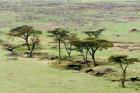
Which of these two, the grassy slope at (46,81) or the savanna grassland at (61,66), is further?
the savanna grassland at (61,66)

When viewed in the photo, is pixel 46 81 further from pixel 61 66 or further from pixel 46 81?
pixel 61 66

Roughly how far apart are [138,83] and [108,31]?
1869 inches

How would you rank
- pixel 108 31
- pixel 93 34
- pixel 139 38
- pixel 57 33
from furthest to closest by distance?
pixel 108 31
pixel 139 38
pixel 93 34
pixel 57 33

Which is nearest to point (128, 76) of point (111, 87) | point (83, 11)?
point (111, 87)

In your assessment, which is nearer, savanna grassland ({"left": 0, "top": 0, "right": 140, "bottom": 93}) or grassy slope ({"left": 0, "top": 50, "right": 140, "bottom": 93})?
grassy slope ({"left": 0, "top": 50, "right": 140, "bottom": 93})

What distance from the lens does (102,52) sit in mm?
67562

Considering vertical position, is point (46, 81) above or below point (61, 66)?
above

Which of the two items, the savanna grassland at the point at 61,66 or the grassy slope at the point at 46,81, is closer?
the grassy slope at the point at 46,81

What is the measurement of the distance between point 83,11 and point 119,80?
95.2 m

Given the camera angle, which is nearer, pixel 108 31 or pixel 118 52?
pixel 118 52

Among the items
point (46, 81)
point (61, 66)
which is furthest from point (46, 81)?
point (61, 66)

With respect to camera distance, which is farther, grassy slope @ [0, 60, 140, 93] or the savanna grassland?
the savanna grassland

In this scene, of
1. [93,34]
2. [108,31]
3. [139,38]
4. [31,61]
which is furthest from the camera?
[108,31]

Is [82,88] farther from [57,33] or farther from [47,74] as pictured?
[57,33]
